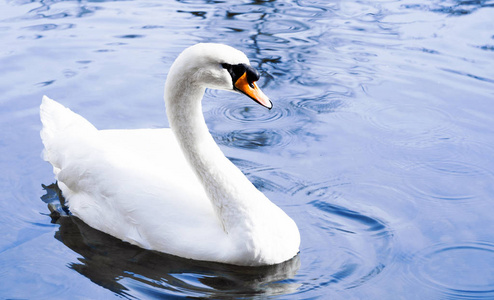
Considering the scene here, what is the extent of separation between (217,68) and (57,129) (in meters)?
2.06

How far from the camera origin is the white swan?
197 inches

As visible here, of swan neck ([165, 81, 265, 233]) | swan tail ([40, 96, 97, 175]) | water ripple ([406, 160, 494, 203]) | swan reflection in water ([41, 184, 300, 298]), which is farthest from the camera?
water ripple ([406, 160, 494, 203])

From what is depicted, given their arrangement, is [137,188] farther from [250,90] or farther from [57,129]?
[57,129]

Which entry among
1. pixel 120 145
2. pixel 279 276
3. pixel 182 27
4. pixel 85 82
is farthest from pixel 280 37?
pixel 279 276

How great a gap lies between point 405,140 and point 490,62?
252 centimetres

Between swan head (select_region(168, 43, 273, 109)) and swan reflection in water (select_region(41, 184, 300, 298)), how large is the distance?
1192 millimetres

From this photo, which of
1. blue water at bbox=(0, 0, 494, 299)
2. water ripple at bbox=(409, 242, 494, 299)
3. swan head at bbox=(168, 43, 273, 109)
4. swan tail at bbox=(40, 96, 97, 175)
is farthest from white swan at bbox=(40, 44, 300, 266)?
water ripple at bbox=(409, 242, 494, 299)

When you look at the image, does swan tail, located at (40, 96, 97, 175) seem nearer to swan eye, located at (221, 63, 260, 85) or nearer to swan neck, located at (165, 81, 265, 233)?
swan neck, located at (165, 81, 265, 233)

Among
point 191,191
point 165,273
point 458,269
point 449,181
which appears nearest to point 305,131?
point 449,181

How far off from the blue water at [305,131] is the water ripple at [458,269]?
13mm

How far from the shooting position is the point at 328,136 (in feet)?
24.2

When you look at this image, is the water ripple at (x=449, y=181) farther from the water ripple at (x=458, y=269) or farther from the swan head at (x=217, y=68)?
the swan head at (x=217, y=68)

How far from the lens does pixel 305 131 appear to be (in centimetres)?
746

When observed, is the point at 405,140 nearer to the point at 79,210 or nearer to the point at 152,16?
the point at 79,210
